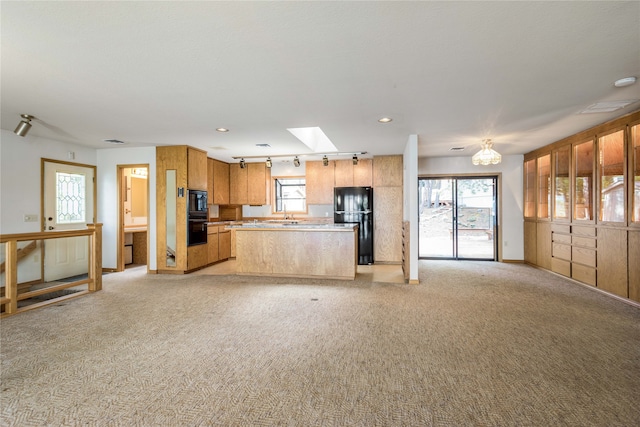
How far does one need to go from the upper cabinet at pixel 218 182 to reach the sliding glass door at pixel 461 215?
5031 mm

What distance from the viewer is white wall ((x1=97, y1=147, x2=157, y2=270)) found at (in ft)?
20.0

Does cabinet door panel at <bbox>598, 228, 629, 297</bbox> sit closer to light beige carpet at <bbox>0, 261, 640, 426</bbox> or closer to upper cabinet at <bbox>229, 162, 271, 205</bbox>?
light beige carpet at <bbox>0, 261, 640, 426</bbox>

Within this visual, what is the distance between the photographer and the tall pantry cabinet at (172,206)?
5.93m

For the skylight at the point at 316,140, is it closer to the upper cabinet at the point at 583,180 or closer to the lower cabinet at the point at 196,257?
the lower cabinet at the point at 196,257

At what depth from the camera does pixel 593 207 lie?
4.77m

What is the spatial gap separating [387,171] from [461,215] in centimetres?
223

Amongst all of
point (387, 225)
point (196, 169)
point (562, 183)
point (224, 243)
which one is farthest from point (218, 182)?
point (562, 183)

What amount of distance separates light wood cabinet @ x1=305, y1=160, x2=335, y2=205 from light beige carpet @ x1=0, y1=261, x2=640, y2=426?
11.4 ft

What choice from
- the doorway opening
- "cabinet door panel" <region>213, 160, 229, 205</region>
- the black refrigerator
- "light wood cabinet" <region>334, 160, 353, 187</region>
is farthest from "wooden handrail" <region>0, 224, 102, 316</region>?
"light wood cabinet" <region>334, 160, 353, 187</region>

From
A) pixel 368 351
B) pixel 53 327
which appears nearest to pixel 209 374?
pixel 368 351

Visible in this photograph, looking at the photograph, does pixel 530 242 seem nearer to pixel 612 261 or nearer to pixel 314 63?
pixel 612 261

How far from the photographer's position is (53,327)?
326cm

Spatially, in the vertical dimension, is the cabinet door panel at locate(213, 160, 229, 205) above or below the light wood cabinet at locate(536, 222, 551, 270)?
above

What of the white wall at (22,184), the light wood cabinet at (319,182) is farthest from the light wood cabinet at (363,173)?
the white wall at (22,184)
